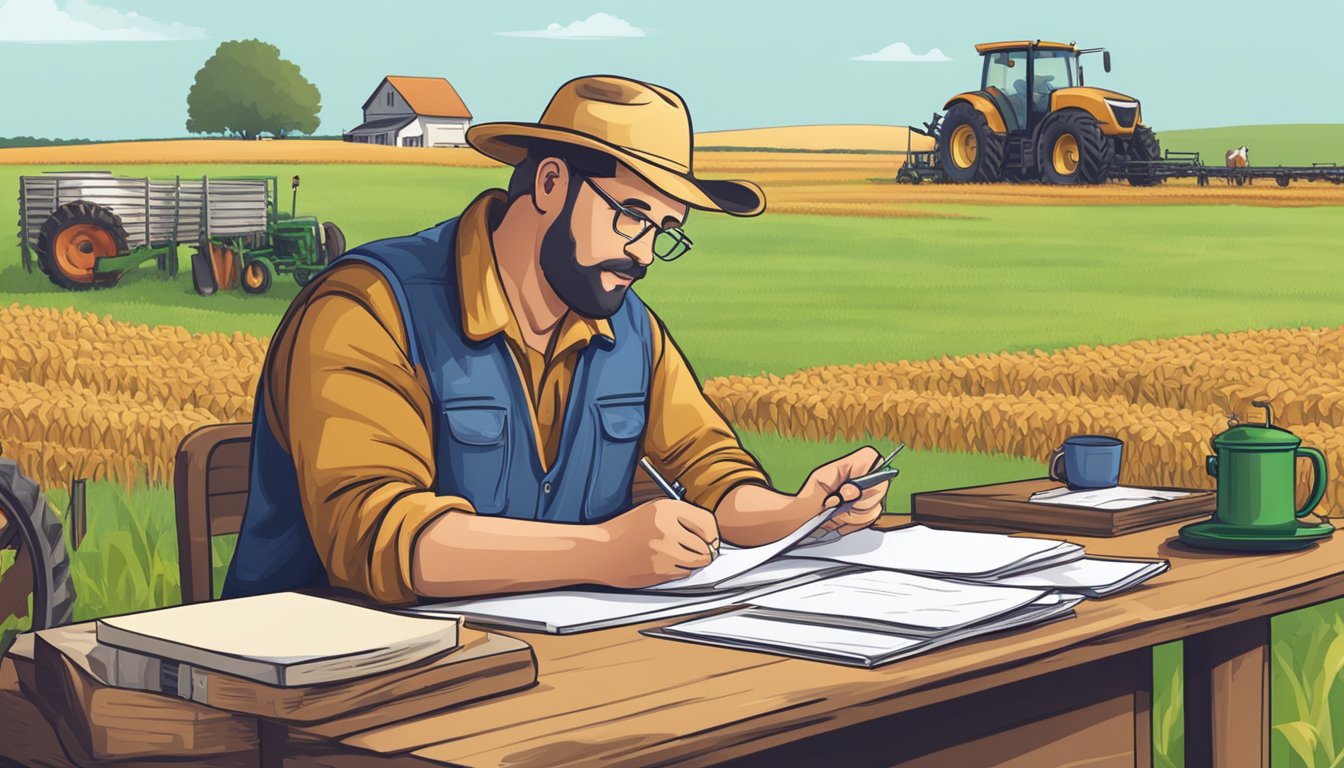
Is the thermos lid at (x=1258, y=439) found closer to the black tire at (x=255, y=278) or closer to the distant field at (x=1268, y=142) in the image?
the black tire at (x=255, y=278)

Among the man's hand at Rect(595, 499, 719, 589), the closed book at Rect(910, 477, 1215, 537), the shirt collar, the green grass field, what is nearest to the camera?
the man's hand at Rect(595, 499, 719, 589)

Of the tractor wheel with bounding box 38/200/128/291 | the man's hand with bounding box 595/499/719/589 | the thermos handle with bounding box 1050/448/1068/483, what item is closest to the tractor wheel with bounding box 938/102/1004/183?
the tractor wheel with bounding box 38/200/128/291

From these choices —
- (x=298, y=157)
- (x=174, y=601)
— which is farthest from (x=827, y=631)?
(x=298, y=157)

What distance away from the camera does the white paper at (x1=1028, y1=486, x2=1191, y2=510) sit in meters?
3.31

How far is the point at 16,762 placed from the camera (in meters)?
2.18

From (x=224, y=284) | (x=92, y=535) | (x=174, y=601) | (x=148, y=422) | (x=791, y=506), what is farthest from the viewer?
(x=224, y=284)

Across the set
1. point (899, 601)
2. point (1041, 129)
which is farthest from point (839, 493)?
point (1041, 129)

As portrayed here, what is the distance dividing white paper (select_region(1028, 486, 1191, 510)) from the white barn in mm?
48931

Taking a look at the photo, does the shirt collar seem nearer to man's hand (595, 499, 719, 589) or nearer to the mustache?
the mustache

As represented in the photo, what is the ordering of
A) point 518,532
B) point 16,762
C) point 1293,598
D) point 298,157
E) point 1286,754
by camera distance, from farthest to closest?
point 298,157, point 1286,754, point 1293,598, point 518,532, point 16,762

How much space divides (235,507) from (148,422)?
20.0ft

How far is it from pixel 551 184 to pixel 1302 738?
2705mm

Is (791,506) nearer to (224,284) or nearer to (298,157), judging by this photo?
(224,284)

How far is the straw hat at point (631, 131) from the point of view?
9.02 feet
